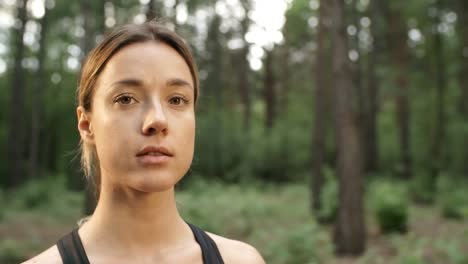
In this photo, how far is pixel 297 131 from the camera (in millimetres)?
27234

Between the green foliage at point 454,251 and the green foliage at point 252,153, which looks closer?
the green foliage at point 454,251

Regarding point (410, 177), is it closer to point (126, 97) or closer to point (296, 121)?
point (296, 121)

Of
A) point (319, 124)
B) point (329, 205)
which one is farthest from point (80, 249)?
point (319, 124)

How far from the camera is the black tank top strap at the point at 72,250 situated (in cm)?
165

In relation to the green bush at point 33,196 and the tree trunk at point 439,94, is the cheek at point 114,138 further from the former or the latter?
the tree trunk at point 439,94

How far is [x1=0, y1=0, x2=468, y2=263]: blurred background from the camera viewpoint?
999cm

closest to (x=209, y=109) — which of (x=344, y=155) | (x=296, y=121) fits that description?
(x=296, y=121)

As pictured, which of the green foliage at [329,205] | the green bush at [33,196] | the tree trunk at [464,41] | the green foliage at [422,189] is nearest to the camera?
the green foliage at [329,205]

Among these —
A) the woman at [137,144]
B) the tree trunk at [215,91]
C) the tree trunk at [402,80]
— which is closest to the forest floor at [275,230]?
the tree trunk at [402,80]

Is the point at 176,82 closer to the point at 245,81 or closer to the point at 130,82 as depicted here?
the point at 130,82

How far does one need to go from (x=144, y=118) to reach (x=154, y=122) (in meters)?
0.05

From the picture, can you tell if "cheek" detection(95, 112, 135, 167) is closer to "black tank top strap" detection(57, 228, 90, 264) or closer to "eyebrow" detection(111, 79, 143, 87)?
"eyebrow" detection(111, 79, 143, 87)

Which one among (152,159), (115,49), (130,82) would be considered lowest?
(152,159)

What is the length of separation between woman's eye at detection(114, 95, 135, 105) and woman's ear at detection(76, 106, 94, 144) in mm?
176
